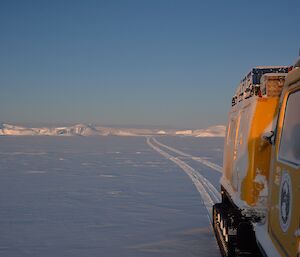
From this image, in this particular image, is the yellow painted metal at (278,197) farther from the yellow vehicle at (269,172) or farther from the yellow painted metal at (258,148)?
the yellow painted metal at (258,148)

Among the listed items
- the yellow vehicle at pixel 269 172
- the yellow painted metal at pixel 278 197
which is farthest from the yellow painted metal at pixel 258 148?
the yellow painted metal at pixel 278 197

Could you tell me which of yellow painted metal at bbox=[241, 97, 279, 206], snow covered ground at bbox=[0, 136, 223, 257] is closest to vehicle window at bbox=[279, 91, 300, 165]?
yellow painted metal at bbox=[241, 97, 279, 206]

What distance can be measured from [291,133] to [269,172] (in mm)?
1018

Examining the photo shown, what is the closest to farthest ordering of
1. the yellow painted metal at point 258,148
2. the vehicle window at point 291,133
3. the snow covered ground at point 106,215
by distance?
1. the vehicle window at point 291,133
2. the yellow painted metal at point 258,148
3. the snow covered ground at point 106,215

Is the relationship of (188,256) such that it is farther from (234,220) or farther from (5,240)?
(5,240)

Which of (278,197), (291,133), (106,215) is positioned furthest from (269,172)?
(106,215)

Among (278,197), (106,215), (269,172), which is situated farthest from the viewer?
(106,215)

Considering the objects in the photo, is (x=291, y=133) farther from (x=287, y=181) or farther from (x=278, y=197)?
(x=278, y=197)

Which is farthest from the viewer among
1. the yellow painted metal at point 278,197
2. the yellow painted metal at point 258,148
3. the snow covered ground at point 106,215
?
the snow covered ground at point 106,215

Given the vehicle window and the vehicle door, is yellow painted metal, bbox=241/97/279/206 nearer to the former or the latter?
the vehicle door

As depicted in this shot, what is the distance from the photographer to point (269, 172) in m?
3.90

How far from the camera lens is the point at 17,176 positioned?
14.5m

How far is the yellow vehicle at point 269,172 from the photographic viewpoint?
2.82 m

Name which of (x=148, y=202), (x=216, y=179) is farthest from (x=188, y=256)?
(x=216, y=179)
